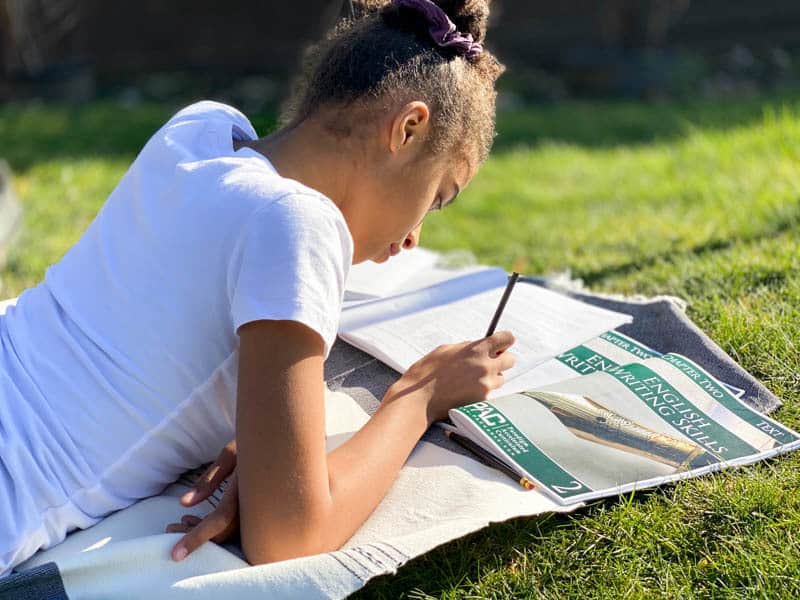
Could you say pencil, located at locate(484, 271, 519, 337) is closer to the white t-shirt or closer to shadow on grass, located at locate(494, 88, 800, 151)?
the white t-shirt

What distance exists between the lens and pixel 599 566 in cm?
172

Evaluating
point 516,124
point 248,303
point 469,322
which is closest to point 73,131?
point 516,124

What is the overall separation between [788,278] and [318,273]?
1633 millimetres

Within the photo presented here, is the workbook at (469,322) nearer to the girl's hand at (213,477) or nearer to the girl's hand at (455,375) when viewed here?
the girl's hand at (455,375)

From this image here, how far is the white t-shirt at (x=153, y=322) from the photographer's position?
4.77 ft

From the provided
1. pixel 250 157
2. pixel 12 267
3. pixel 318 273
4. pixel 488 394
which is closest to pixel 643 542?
pixel 488 394

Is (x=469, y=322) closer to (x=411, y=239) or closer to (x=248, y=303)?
Answer: (x=411, y=239)

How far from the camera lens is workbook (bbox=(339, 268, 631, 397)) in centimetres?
225

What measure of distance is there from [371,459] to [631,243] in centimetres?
197

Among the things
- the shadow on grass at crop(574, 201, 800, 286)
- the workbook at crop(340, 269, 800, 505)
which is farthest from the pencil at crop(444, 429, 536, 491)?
the shadow on grass at crop(574, 201, 800, 286)

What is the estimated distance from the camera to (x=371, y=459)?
67.1 inches

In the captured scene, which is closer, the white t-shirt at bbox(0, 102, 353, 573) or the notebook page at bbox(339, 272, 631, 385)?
the white t-shirt at bbox(0, 102, 353, 573)

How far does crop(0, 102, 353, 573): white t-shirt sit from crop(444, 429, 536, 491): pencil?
18.7 inches

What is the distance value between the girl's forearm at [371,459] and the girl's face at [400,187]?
0.29 m
